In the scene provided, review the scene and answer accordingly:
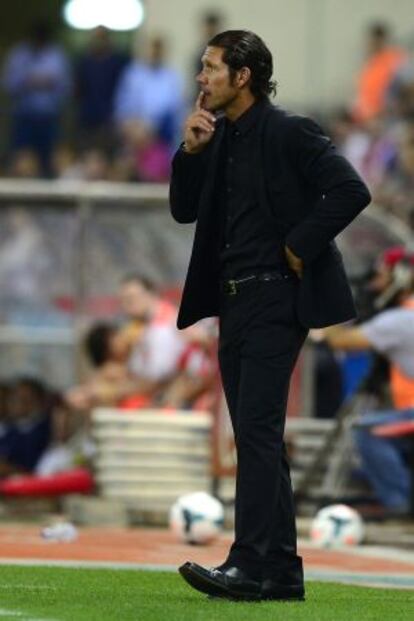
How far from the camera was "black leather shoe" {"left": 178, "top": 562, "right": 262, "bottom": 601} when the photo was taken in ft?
28.1

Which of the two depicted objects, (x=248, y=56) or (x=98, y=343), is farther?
(x=98, y=343)

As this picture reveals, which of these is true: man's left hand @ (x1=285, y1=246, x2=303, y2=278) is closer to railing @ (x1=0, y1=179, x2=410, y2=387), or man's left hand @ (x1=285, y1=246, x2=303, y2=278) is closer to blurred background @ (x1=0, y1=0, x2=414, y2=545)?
blurred background @ (x1=0, y1=0, x2=414, y2=545)

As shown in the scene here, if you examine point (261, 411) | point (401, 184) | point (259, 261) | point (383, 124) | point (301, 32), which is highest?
point (301, 32)

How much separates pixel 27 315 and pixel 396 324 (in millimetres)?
4390

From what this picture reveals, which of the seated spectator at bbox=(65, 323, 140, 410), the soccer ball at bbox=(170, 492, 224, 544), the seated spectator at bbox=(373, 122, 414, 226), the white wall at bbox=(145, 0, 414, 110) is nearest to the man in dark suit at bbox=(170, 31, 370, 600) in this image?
the soccer ball at bbox=(170, 492, 224, 544)

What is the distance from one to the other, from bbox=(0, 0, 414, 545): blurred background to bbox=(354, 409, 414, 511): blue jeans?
21 mm

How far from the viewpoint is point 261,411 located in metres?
8.63

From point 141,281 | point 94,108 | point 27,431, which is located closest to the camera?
point 141,281

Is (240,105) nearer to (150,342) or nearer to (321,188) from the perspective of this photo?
(321,188)

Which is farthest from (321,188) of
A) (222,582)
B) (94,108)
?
(94,108)

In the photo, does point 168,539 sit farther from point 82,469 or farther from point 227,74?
point 227,74

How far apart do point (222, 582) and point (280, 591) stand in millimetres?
329

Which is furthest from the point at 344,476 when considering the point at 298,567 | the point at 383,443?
the point at 298,567

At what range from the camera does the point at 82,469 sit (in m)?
16.7
